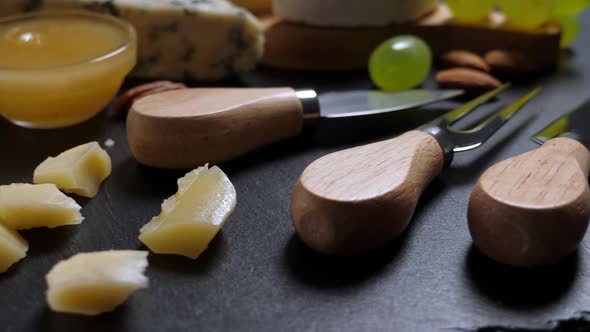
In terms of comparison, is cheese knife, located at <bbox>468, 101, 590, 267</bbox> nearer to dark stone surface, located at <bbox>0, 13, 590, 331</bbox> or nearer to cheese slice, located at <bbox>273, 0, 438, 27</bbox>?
dark stone surface, located at <bbox>0, 13, 590, 331</bbox>

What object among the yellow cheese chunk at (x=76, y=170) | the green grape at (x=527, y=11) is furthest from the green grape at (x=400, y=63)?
the yellow cheese chunk at (x=76, y=170)

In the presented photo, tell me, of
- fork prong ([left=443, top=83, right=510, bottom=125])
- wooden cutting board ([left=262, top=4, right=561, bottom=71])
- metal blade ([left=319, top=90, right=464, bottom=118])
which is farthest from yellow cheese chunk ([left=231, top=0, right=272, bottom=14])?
fork prong ([left=443, top=83, right=510, bottom=125])

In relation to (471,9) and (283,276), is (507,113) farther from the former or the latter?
(283,276)

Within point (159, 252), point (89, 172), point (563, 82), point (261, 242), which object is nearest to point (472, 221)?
point (261, 242)

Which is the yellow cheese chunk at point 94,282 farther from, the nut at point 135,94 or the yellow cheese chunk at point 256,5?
the yellow cheese chunk at point 256,5

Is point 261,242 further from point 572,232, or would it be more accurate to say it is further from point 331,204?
point 572,232
